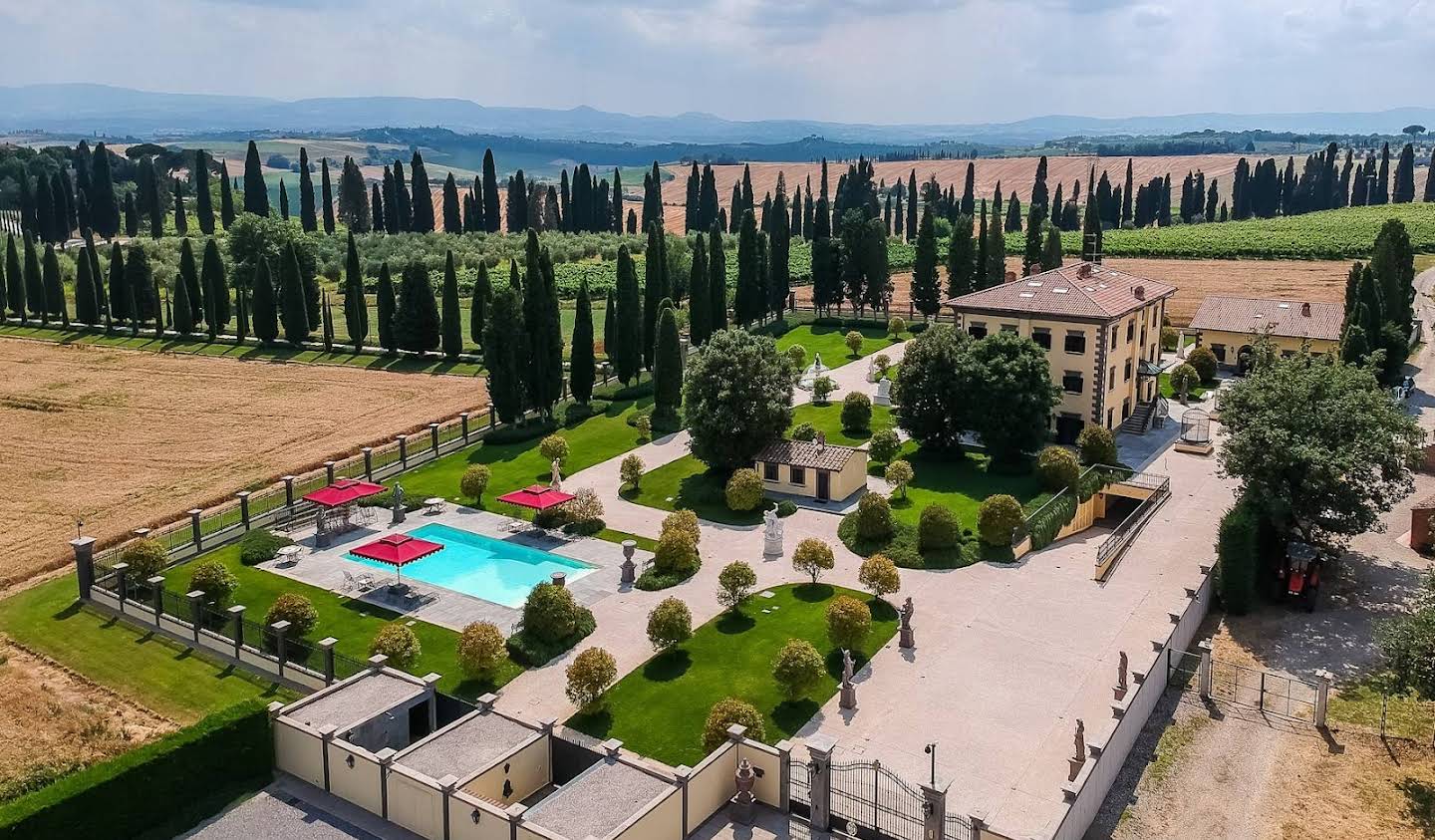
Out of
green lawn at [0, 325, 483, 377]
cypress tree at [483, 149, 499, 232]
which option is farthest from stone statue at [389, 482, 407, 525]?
cypress tree at [483, 149, 499, 232]

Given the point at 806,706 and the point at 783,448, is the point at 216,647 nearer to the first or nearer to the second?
the point at 806,706

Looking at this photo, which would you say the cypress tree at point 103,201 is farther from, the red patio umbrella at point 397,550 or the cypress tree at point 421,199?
the red patio umbrella at point 397,550

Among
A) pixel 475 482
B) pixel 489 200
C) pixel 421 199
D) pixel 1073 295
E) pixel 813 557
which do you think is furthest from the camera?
pixel 489 200

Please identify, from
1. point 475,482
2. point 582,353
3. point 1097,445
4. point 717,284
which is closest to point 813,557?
point 475,482

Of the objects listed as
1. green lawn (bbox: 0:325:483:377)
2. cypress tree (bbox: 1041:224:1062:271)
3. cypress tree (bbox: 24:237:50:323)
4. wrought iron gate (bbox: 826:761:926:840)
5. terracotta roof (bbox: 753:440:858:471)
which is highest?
cypress tree (bbox: 1041:224:1062:271)

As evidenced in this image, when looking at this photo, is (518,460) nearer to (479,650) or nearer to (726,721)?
(479,650)

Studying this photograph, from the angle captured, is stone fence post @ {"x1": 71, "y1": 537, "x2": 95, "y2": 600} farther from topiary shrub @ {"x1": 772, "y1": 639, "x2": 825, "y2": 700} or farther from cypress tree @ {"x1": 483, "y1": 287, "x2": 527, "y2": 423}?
topiary shrub @ {"x1": 772, "y1": 639, "x2": 825, "y2": 700}

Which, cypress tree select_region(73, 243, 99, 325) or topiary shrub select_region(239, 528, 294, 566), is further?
cypress tree select_region(73, 243, 99, 325)

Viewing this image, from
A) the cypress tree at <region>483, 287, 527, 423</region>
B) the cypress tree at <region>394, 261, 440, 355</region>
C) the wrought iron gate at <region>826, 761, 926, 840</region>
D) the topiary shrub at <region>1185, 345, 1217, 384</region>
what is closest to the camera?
the wrought iron gate at <region>826, 761, 926, 840</region>
